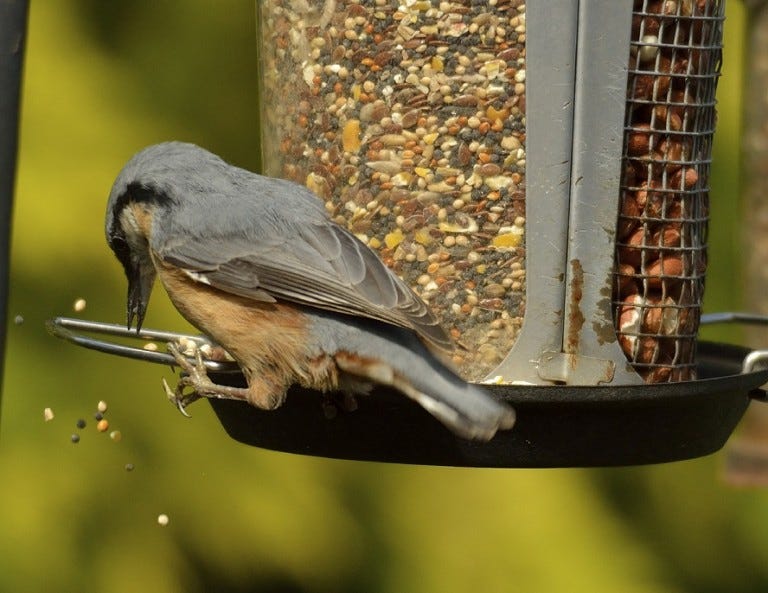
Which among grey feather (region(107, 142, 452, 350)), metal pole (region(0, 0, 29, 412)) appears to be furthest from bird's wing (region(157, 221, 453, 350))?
metal pole (region(0, 0, 29, 412))

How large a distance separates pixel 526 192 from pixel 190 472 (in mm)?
2203

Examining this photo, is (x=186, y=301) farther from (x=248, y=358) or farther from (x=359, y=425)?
(x=359, y=425)

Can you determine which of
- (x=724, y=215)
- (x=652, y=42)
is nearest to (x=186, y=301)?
(x=652, y=42)

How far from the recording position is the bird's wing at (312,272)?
119 inches

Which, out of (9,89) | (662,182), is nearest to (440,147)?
(662,182)

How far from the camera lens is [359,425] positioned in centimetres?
316

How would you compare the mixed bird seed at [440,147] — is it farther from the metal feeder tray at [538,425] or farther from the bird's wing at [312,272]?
the metal feeder tray at [538,425]

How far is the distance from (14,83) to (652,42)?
164 cm

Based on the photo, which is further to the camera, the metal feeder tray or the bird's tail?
the metal feeder tray

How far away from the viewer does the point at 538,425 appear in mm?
3043

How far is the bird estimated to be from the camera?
Result: 3.02 meters

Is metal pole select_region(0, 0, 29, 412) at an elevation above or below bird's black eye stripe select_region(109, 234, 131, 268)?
above

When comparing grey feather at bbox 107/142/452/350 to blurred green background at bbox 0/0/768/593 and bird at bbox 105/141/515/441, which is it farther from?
blurred green background at bbox 0/0/768/593

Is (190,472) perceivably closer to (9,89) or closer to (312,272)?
(312,272)
